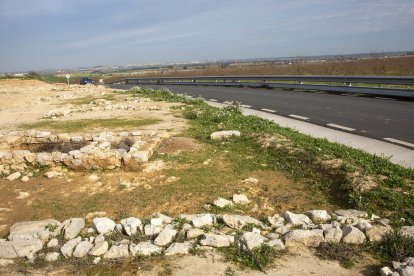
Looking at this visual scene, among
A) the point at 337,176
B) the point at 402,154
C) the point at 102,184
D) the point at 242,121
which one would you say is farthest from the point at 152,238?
the point at 242,121

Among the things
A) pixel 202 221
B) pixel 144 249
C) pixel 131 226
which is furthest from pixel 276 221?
pixel 131 226

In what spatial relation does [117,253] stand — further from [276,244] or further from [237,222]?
[276,244]

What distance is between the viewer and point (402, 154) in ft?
23.6

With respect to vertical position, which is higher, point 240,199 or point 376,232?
point 376,232

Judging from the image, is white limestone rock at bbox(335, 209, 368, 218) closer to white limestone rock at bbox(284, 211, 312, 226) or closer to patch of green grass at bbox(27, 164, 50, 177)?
white limestone rock at bbox(284, 211, 312, 226)

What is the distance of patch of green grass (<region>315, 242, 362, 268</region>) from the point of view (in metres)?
3.57

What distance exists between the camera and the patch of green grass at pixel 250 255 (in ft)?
11.6

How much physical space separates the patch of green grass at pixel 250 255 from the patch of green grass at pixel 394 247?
111 centimetres

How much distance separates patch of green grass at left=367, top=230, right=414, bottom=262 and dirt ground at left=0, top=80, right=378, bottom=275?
21 centimetres

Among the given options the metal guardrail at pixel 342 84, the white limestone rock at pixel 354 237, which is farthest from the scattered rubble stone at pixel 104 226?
the metal guardrail at pixel 342 84

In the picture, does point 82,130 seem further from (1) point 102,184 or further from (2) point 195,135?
(1) point 102,184

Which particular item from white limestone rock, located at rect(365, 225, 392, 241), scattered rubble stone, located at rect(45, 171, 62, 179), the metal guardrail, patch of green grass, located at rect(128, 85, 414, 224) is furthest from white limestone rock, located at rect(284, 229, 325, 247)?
the metal guardrail

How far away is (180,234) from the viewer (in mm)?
4168

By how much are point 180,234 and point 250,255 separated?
92cm
